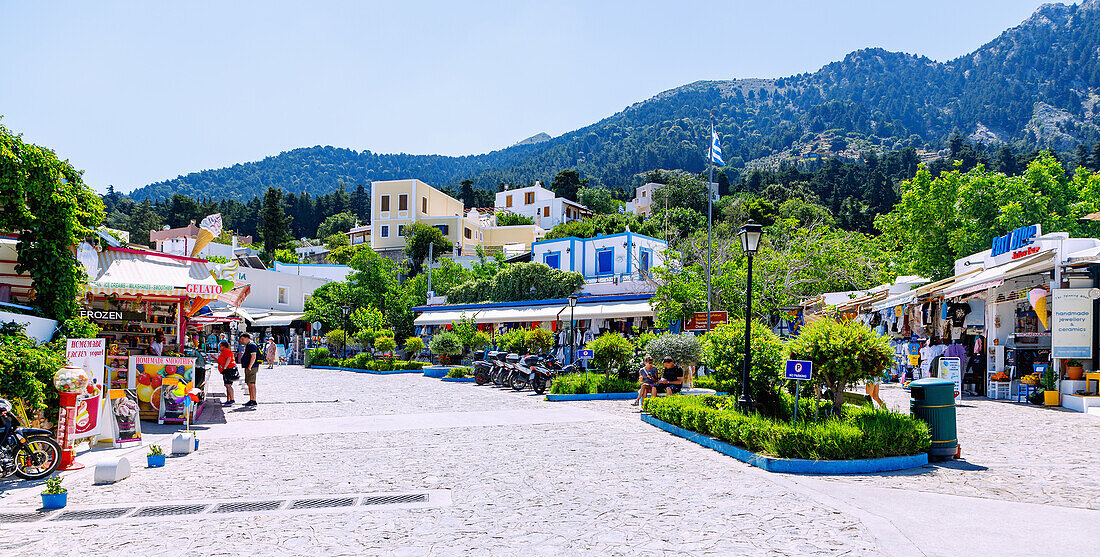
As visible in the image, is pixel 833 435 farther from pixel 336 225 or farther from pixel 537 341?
pixel 336 225

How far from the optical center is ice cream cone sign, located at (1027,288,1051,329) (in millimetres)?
14266

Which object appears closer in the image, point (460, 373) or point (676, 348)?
point (676, 348)

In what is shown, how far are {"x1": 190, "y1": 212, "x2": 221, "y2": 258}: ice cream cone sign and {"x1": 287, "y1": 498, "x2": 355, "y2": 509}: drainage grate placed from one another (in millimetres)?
9873

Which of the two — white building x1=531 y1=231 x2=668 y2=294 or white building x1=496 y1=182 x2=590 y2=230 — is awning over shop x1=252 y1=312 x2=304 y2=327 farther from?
white building x1=496 y1=182 x2=590 y2=230

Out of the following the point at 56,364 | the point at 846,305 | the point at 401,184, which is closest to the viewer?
the point at 56,364

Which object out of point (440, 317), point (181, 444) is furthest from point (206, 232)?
point (440, 317)

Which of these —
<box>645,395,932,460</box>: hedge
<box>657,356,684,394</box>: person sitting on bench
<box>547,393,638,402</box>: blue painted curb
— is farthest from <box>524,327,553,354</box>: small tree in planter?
<box>645,395,932,460</box>: hedge

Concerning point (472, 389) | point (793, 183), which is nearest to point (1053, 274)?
point (472, 389)

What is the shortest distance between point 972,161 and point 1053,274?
94.8 metres

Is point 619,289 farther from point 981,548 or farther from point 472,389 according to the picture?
point 981,548

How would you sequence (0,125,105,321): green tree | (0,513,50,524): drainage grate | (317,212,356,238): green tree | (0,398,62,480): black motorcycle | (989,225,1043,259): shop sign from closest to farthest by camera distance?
(0,513,50,524): drainage grate
(0,398,62,480): black motorcycle
(0,125,105,321): green tree
(989,225,1043,259): shop sign
(317,212,356,238): green tree

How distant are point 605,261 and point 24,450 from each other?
32.0 m

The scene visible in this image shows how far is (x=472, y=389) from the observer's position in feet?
65.2

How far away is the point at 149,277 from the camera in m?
12.3
